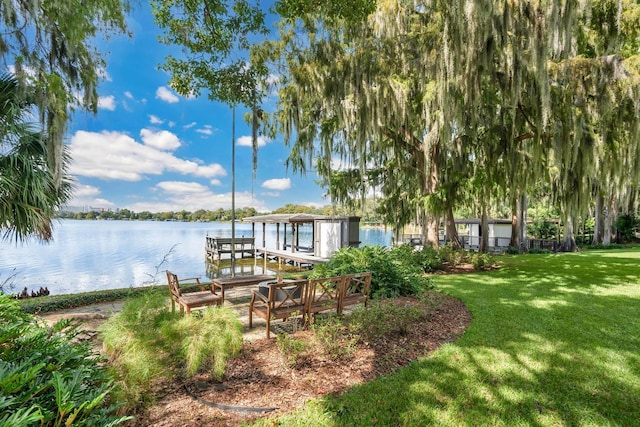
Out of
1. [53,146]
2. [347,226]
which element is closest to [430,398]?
[53,146]

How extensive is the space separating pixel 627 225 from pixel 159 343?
102ft

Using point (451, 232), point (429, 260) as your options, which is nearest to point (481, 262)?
point (451, 232)

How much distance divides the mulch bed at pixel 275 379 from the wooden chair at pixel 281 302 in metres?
0.31

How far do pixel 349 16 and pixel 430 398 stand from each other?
5318mm

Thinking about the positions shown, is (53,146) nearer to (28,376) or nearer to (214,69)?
(214,69)

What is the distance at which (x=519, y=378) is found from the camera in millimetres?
2881

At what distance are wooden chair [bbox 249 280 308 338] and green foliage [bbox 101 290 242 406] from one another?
83cm

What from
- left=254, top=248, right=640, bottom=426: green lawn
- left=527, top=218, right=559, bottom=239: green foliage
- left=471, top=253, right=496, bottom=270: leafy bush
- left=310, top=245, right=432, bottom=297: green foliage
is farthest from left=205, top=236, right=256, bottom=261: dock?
left=527, top=218, right=559, bottom=239: green foliage

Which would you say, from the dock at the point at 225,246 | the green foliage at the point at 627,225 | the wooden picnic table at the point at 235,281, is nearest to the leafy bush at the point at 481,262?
the wooden picnic table at the point at 235,281

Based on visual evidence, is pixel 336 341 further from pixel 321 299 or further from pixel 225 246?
pixel 225 246

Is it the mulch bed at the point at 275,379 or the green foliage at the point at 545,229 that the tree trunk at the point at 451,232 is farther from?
the green foliage at the point at 545,229

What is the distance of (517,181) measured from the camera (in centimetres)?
845

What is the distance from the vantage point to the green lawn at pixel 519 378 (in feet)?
7.65

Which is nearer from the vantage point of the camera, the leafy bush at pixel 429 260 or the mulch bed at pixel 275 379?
the mulch bed at pixel 275 379
